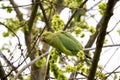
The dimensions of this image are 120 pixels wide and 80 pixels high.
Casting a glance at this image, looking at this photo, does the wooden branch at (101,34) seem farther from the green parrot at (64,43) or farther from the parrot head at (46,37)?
the parrot head at (46,37)

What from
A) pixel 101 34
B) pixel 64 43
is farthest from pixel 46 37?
pixel 101 34

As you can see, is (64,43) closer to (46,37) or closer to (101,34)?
(46,37)

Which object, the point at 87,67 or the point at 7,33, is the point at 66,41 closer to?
the point at 87,67

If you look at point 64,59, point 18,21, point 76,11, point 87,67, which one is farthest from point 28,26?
point 87,67

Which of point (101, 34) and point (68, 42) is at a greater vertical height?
point (68, 42)

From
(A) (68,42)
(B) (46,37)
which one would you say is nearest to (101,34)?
(A) (68,42)

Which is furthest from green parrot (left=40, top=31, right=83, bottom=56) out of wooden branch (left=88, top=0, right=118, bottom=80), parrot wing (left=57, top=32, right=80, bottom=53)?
wooden branch (left=88, top=0, right=118, bottom=80)

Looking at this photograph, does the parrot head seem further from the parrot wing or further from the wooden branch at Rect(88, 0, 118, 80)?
the wooden branch at Rect(88, 0, 118, 80)

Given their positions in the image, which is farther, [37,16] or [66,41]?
[37,16]

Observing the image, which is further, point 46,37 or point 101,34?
point 46,37

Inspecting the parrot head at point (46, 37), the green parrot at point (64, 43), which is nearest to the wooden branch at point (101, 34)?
the green parrot at point (64, 43)

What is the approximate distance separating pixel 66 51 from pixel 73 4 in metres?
1.11

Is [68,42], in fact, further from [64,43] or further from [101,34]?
[101,34]

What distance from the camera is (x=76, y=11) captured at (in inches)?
94.2
